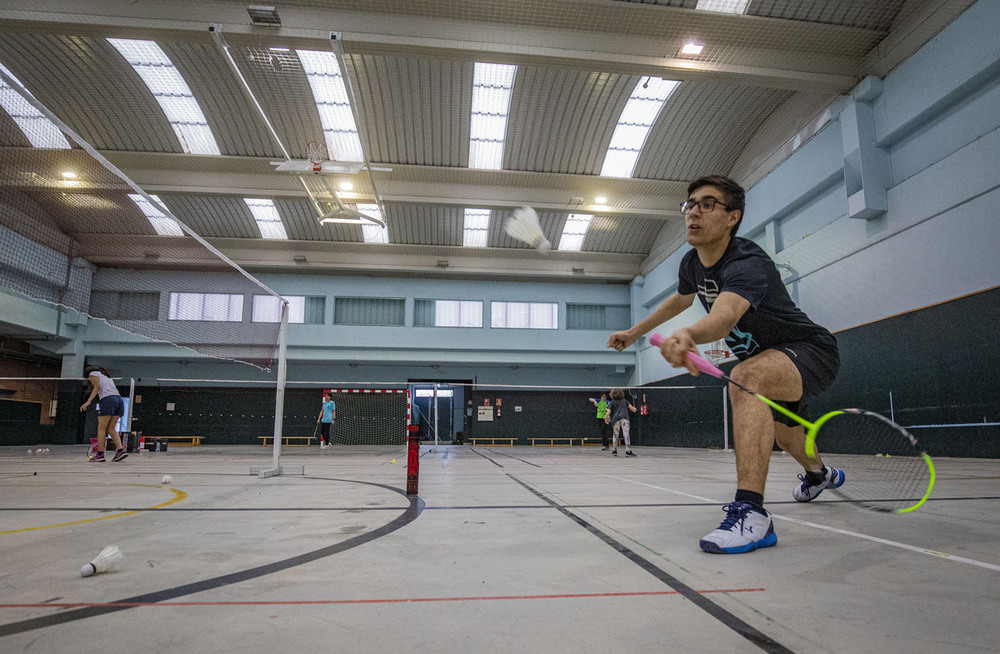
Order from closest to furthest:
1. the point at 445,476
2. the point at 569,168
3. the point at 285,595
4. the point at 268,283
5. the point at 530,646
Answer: the point at 530,646 < the point at 285,595 < the point at 445,476 < the point at 569,168 < the point at 268,283

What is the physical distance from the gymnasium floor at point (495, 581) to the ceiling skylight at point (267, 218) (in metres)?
20.8

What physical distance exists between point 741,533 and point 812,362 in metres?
0.99

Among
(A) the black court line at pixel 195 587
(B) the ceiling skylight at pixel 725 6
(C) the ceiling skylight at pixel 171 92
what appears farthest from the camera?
(C) the ceiling skylight at pixel 171 92

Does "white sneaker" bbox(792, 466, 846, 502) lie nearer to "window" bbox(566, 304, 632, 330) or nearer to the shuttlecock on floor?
the shuttlecock on floor

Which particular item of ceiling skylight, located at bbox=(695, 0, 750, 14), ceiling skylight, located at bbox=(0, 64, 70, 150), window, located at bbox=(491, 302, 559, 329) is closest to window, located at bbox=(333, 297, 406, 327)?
window, located at bbox=(491, 302, 559, 329)

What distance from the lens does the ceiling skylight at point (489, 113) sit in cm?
1582

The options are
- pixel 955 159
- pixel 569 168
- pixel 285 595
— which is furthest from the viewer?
pixel 569 168

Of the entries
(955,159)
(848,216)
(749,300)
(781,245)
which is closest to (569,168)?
(781,245)

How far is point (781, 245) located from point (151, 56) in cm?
1873

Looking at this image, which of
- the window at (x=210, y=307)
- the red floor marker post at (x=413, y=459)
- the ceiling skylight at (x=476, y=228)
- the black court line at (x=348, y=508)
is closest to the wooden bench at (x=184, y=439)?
the window at (x=210, y=307)

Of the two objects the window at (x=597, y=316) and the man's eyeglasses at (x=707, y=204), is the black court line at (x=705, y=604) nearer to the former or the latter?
the man's eyeglasses at (x=707, y=204)

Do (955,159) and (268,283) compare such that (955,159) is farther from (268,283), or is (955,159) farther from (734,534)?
(268,283)

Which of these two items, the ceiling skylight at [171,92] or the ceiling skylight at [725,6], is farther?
the ceiling skylight at [171,92]

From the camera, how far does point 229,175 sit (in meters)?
19.3
